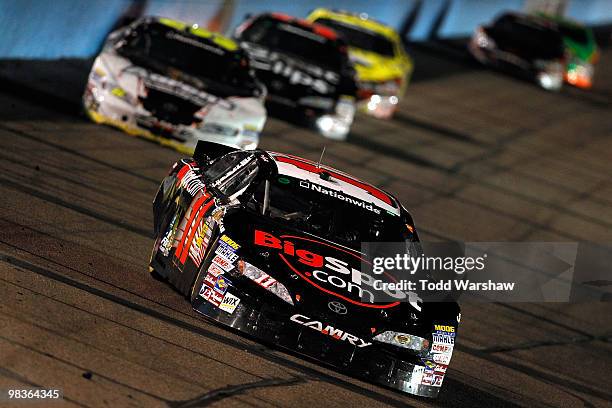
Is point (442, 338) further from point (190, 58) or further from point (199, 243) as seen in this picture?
point (190, 58)

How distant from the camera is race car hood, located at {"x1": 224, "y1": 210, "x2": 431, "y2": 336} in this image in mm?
8430

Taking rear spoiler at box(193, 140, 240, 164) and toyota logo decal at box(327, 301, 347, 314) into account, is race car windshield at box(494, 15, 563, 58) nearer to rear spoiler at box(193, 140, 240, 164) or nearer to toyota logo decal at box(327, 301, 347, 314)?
rear spoiler at box(193, 140, 240, 164)

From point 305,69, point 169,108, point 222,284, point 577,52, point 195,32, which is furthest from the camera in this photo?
point 577,52

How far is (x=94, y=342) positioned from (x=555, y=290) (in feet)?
24.9

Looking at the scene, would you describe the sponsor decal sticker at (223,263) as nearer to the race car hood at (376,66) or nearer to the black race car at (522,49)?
the race car hood at (376,66)

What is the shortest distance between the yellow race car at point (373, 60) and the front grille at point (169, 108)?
610 centimetres

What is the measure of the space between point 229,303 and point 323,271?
74 centimetres

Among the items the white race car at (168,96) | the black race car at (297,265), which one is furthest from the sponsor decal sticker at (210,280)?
the white race car at (168,96)

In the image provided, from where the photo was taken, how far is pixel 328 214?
9.55 meters

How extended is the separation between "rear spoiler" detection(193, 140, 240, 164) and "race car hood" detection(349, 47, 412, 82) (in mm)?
10491

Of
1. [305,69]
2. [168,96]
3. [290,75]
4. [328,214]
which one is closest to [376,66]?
[305,69]

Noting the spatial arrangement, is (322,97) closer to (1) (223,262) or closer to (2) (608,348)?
(2) (608,348)

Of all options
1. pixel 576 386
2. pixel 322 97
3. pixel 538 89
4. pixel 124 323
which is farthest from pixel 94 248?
pixel 538 89

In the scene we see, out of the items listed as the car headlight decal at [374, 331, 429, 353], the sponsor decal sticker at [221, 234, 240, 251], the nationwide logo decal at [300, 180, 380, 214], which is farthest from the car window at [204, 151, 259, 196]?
the car headlight decal at [374, 331, 429, 353]
